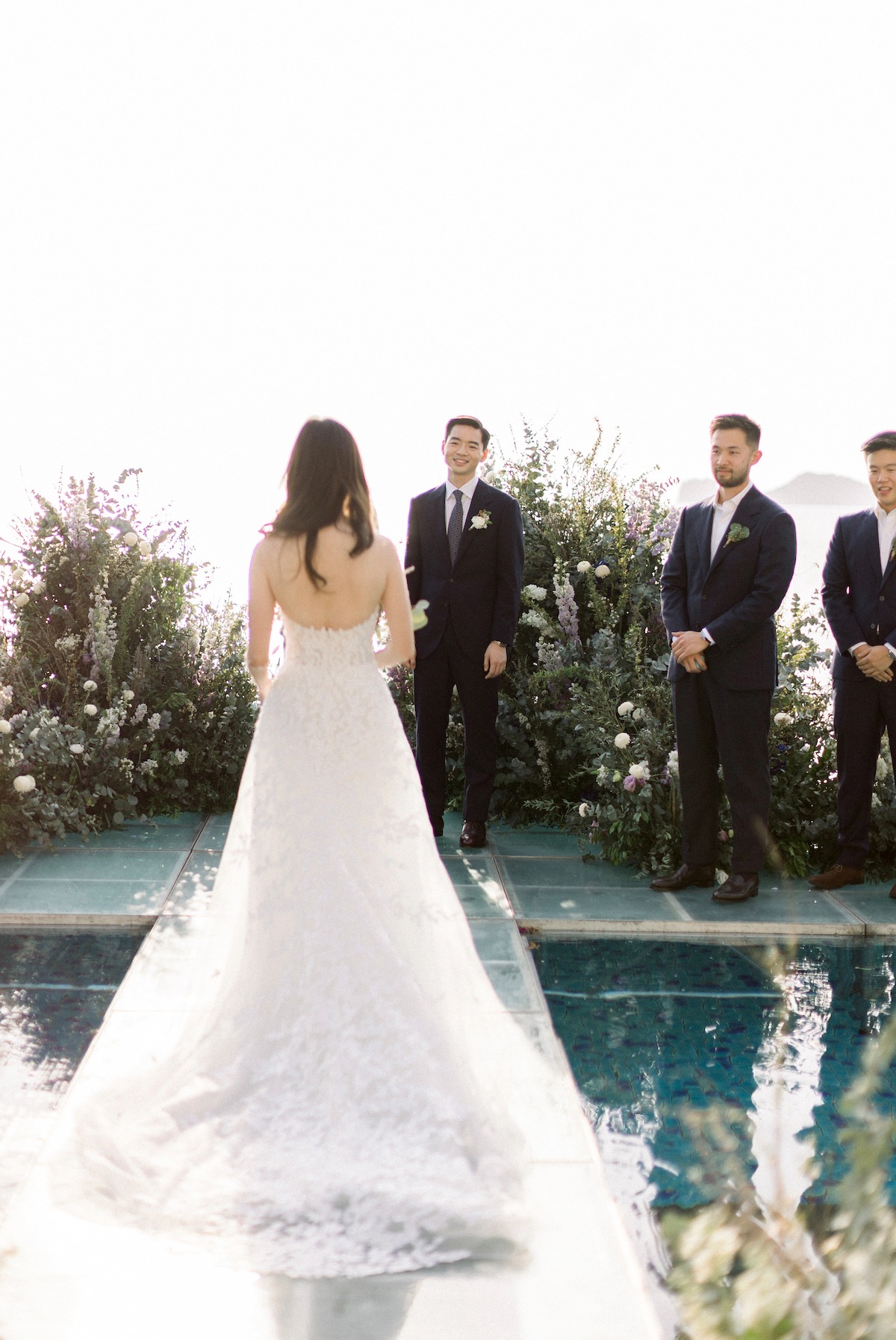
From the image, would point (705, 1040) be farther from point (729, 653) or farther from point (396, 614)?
point (729, 653)

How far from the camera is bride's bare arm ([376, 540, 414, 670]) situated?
2973mm

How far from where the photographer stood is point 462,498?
5.48 meters

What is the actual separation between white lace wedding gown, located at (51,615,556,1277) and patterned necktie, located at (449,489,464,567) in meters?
2.48

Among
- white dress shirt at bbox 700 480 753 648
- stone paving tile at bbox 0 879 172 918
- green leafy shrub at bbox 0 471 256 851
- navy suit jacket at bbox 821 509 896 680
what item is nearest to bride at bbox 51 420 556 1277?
stone paving tile at bbox 0 879 172 918

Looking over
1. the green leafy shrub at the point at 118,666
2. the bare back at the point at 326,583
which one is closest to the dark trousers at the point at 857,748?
the bare back at the point at 326,583

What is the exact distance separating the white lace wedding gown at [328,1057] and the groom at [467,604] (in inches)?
95.2

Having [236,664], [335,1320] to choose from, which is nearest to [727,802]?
[236,664]

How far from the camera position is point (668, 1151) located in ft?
A: 8.72

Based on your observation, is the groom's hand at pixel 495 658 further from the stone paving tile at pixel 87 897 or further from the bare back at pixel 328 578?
the bare back at pixel 328 578

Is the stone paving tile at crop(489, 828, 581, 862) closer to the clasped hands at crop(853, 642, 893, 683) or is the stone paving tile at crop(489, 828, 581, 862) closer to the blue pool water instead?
the blue pool water

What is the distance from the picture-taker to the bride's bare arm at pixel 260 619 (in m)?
2.90

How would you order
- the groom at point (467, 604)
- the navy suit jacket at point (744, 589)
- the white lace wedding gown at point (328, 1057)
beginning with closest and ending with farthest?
the white lace wedding gown at point (328, 1057) → the navy suit jacket at point (744, 589) → the groom at point (467, 604)

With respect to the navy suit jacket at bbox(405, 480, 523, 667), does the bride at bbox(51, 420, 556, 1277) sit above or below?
below

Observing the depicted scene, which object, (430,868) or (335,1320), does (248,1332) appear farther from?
(430,868)
